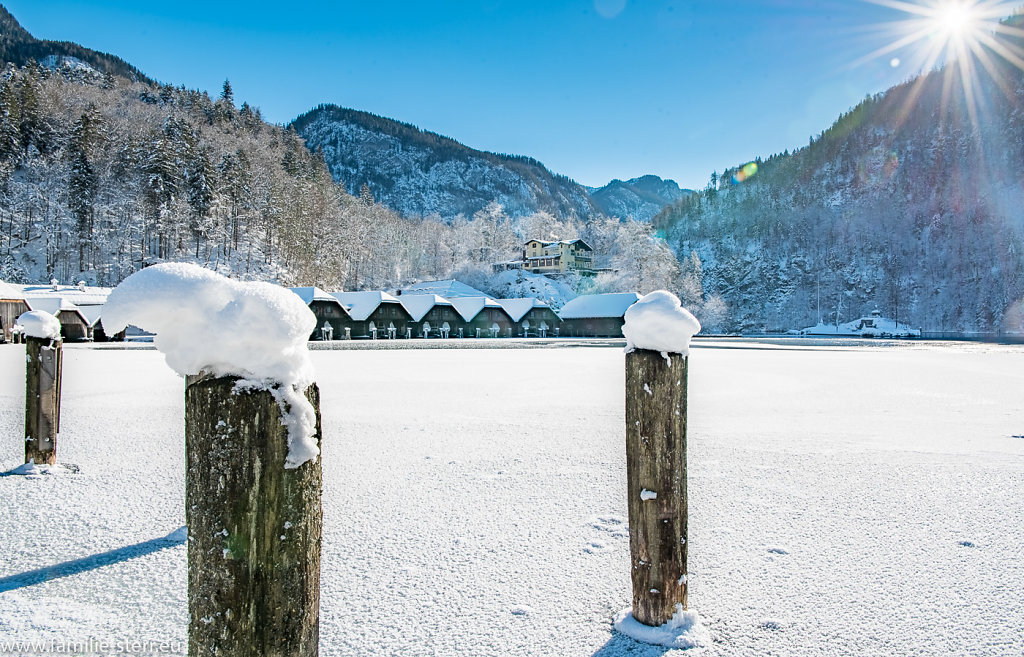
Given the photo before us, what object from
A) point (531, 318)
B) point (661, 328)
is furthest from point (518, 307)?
point (661, 328)

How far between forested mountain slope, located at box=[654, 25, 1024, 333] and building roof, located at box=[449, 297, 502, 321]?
5620 cm

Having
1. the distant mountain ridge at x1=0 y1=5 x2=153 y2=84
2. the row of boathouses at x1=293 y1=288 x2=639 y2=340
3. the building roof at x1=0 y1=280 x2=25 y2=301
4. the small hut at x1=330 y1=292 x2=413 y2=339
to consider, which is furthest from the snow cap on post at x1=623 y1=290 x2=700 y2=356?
the distant mountain ridge at x1=0 y1=5 x2=153 y2=84

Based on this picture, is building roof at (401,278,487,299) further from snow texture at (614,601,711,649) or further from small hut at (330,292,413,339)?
snow texture at (614,601,711,649)

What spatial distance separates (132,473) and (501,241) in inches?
4209

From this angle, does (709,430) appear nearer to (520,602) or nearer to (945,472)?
(945,472)

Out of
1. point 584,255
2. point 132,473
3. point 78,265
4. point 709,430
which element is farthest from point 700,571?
→ point 584,255

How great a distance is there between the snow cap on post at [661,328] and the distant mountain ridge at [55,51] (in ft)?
584

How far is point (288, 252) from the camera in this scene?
74875 mm

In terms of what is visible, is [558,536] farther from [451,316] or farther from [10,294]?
[451,316]

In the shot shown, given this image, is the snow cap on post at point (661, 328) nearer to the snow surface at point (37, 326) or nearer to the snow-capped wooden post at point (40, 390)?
the snow-capped wooden post at point (40, 390)

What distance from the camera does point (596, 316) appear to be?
213 feet

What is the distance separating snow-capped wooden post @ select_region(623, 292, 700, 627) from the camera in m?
2.82

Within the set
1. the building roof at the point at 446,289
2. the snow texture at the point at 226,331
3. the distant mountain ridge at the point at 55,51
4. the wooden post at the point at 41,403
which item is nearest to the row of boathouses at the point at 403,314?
the building roof at the point at 446,289

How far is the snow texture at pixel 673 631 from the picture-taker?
8.97 feet
